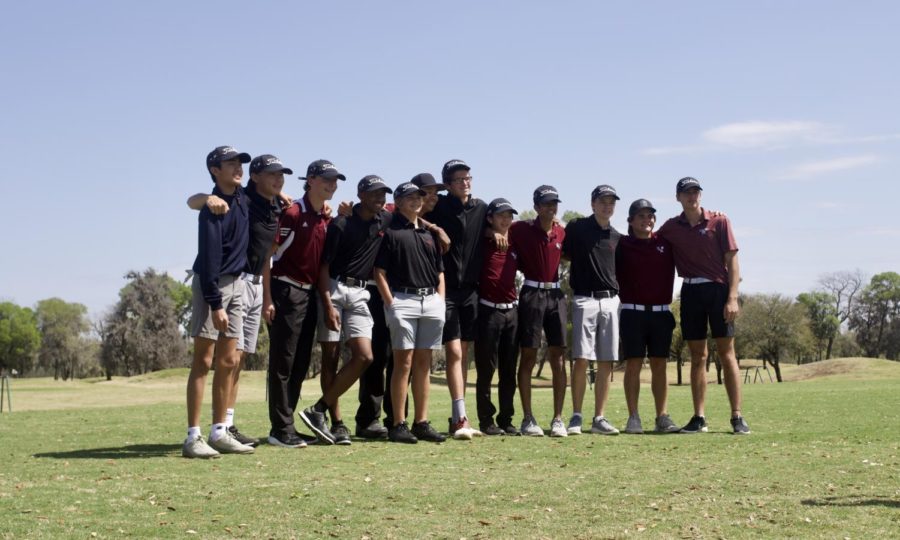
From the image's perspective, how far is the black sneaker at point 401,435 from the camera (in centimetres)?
956

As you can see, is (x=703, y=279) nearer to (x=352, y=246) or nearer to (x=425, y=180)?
(x=425, y=180)

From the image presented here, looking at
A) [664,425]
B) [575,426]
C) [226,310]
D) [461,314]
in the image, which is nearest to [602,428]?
[575,426]

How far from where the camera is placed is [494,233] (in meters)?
10.5

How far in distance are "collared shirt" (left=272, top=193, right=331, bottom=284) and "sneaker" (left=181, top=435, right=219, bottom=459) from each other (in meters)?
1.87

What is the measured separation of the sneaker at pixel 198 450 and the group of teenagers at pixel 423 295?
0.01m

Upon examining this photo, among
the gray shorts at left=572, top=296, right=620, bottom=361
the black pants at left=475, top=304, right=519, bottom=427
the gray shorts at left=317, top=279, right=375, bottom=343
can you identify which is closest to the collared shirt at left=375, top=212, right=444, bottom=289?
the gray shorts at left=317, top=279, right=375, bottom=343

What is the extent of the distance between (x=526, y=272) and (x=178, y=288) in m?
114

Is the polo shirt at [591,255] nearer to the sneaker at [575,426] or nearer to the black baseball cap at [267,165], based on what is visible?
the sneaker at [575,426]

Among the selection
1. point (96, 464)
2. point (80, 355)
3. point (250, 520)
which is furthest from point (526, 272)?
point (80, 355)

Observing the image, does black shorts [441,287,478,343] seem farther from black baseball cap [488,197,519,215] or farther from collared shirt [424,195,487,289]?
black baseball cap [488,197,519,215]

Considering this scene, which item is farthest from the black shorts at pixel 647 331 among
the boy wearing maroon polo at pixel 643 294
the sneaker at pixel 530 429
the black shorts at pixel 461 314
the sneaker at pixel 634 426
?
the black shorts at pixel 461 314

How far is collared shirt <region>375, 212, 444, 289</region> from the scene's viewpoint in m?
9.69

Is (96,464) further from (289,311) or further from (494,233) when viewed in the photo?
(494,233)

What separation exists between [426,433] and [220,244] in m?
3.04
